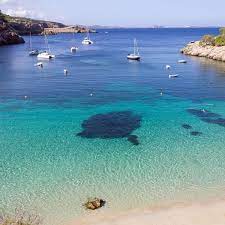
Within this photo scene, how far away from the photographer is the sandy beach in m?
26.2

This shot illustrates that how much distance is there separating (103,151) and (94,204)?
11540mm

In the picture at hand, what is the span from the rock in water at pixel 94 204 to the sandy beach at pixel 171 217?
2.46 feet

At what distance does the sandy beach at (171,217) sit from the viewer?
A: 2623cm

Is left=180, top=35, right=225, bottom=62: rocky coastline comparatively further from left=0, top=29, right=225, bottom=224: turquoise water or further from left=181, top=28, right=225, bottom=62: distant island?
left=0, top=29, right=225, bottom=224: turquoise water

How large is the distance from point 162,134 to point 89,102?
2006 centimetres

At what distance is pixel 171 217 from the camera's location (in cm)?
2692

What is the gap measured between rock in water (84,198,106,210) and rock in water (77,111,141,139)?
1528 cm

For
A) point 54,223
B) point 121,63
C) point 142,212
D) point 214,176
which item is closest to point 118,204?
point 142,212

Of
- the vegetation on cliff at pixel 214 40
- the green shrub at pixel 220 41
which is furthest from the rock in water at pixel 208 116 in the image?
the vegetation on cliff at pixel 214 40

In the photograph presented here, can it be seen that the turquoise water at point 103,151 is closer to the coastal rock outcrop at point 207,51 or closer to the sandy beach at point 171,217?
the sandy beach at point 171,217

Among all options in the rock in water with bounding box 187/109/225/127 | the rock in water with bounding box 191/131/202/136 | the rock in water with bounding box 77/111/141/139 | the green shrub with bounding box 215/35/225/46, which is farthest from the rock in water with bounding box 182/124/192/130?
the green shrub with bounding box 215/35/225/46

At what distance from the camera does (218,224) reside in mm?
25859

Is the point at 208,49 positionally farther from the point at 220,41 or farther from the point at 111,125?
the point at 111,125

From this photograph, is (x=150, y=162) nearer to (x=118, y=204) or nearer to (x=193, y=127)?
(x=118, y=204)
